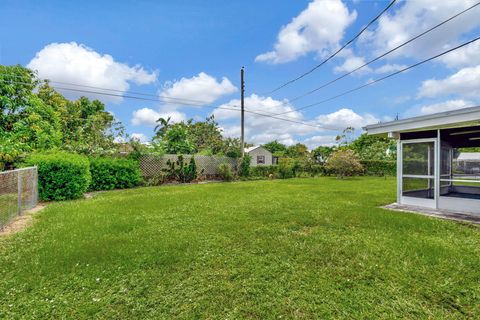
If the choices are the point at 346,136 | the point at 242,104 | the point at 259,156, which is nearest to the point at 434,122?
the point at 242,104

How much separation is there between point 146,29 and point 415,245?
11.5 meters

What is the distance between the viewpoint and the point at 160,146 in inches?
557

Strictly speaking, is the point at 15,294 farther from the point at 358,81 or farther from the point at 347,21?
the point at 358,81

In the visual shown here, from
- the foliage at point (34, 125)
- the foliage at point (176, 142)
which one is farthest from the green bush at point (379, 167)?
the foliage at point (34, 125)

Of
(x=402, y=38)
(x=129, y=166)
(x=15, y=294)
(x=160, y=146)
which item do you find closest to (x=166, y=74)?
(x=160, y=146)

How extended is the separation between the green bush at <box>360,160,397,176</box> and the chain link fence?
22087 millimetres

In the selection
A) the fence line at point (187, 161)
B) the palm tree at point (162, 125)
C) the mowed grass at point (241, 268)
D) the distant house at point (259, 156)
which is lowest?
the mowed grass at point (241, 268)

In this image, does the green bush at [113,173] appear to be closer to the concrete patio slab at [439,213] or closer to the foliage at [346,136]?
the concrete patio slab at [439,213]

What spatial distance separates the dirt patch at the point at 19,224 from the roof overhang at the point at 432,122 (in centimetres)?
945

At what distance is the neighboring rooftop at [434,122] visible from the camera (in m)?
5.53

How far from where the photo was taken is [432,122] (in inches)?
247

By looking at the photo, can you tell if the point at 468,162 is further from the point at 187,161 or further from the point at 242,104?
the point at 187,161

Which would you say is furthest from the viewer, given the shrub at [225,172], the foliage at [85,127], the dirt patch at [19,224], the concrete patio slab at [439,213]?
the shrub at [225,172]

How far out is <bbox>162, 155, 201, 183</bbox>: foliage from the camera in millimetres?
14172
